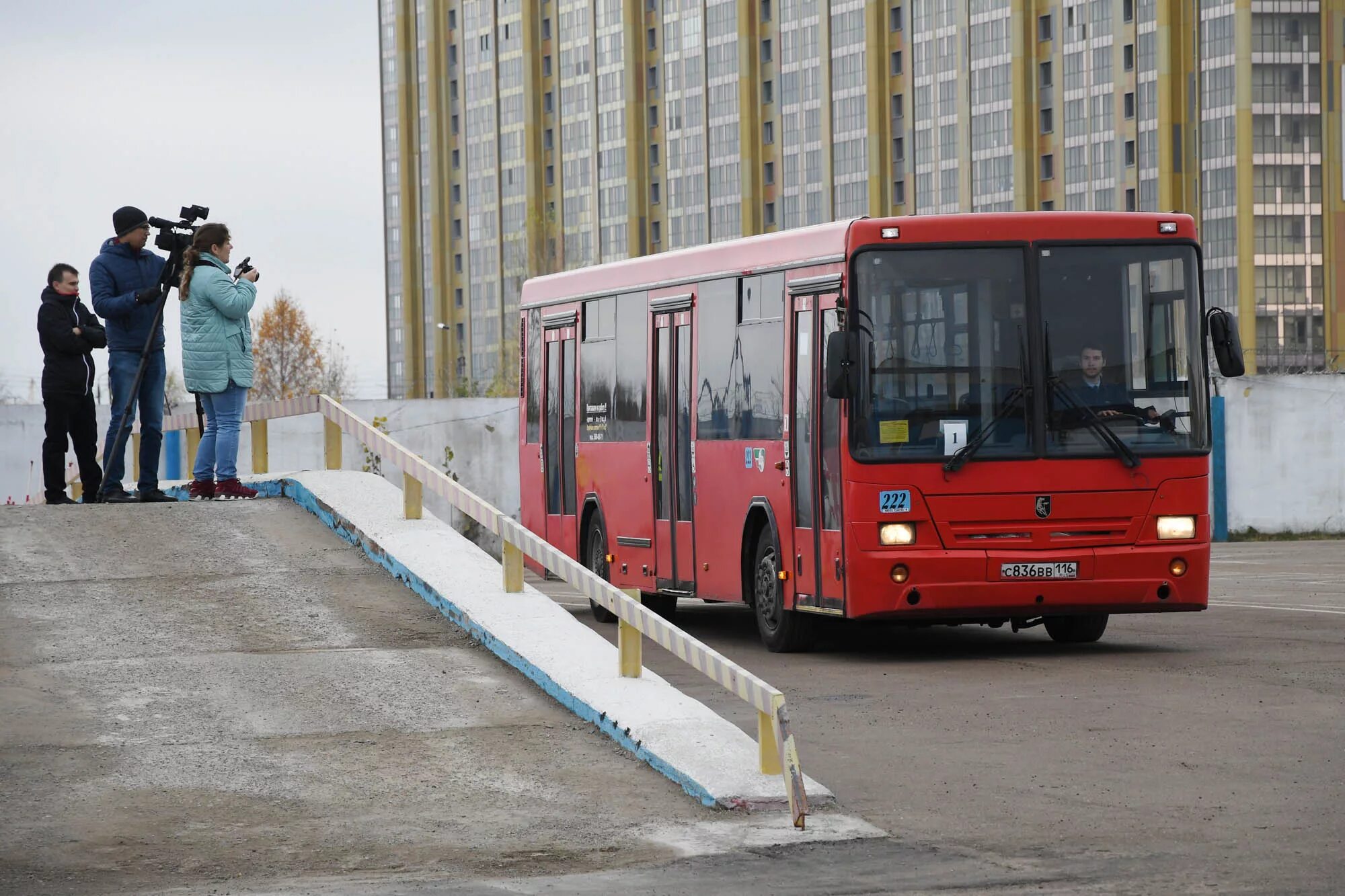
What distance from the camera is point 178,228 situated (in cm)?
1606

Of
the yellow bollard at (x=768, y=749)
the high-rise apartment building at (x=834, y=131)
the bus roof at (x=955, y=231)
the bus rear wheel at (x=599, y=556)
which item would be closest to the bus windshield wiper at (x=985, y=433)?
the bus roof at (x=955, y=231)

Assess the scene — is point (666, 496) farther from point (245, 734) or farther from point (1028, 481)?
point (245, 734)

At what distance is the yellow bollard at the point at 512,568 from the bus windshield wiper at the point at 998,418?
334 centimetres

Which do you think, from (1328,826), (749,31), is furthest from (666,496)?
(749,31)

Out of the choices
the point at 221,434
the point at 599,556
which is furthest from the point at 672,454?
the point at 221,434

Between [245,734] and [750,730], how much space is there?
2829mm

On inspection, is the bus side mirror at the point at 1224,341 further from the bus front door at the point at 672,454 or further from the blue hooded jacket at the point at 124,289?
the blue hooded jacket at the point at 124,289

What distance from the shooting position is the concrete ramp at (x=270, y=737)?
7934mm

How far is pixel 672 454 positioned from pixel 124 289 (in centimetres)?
458

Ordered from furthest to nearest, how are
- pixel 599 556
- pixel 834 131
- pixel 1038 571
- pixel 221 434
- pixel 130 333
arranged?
pixel 834 131
pixel 599 556
pixel 130 333
pixel 221 434
pixel 1038 571

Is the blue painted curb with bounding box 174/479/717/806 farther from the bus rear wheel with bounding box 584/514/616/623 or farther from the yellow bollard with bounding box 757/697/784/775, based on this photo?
the bus rear wheel with bounding box 584/514/616/623

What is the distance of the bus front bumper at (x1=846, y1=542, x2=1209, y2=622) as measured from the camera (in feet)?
47.1

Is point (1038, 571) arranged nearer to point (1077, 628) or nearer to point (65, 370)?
point (1077, 628)

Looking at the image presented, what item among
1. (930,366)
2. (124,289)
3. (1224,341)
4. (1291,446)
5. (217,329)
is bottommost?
(1291,446)
